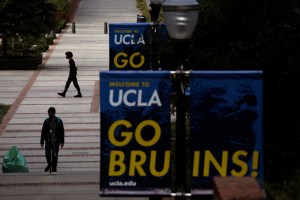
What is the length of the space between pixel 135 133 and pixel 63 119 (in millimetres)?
14944

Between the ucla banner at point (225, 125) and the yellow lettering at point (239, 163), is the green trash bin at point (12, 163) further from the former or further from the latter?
the yellow lettering at point (239, 163)

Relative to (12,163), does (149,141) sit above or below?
above

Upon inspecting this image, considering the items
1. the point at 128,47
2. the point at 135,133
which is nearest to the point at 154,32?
the point at 128,47

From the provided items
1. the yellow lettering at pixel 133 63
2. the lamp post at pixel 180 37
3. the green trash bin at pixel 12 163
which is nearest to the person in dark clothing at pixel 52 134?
the green trash bin at pixel 12 163

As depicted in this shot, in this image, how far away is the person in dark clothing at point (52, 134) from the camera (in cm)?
1605

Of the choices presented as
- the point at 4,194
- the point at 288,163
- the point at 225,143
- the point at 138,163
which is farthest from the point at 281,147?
the point at 4,194

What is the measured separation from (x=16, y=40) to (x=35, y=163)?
21229 millimetres

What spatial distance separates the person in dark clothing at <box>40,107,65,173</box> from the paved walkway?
378 mm

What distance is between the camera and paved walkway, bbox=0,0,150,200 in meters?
14.6

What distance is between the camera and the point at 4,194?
551 inches

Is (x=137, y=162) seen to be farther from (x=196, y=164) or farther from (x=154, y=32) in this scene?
(x=154, y=32)

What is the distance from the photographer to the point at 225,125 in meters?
8.81

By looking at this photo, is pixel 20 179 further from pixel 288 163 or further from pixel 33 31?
pixel 33 31

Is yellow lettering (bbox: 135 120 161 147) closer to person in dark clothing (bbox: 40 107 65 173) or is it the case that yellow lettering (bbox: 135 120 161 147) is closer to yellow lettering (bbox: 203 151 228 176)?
yellow lettering (bbox: 203 151 228 176)
